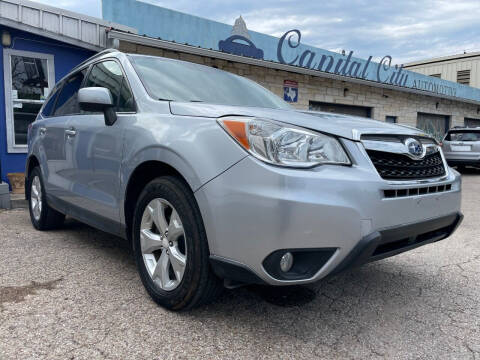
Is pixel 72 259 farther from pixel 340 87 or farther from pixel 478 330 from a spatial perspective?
pixel 340 87

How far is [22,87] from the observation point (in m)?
7.33

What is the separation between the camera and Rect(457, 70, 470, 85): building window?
28062mm

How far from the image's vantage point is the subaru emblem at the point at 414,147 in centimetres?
233

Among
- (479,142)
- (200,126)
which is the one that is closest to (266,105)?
(200,126)

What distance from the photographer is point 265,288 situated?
2.76 metres

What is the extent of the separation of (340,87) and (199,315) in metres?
11.4

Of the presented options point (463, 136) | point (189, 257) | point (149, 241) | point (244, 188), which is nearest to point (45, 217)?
point (149, 241)

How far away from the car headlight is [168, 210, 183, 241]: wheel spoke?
1.88 feet

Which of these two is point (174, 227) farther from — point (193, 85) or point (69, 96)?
point (69, 96)

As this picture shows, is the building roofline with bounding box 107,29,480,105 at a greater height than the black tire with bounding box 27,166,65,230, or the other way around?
the building roofline with bounding box 107,29,480,105

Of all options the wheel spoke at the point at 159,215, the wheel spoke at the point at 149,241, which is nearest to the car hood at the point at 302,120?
the wheel spoke at the point at 159,215

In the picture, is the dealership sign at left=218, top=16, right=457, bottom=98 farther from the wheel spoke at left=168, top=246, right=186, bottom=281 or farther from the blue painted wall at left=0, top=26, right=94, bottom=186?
the wheel spoke at left=168, top=246, right=186, bottom=281

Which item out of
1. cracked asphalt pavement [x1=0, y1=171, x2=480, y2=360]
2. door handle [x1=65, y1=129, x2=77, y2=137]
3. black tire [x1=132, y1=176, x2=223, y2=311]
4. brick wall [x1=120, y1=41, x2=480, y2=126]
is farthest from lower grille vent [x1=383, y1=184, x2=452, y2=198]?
brick wall [x1=120, y1=41, x2=480, y2=126]

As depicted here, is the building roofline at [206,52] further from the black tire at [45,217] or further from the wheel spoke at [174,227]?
the wheel spoke at [174,227]
